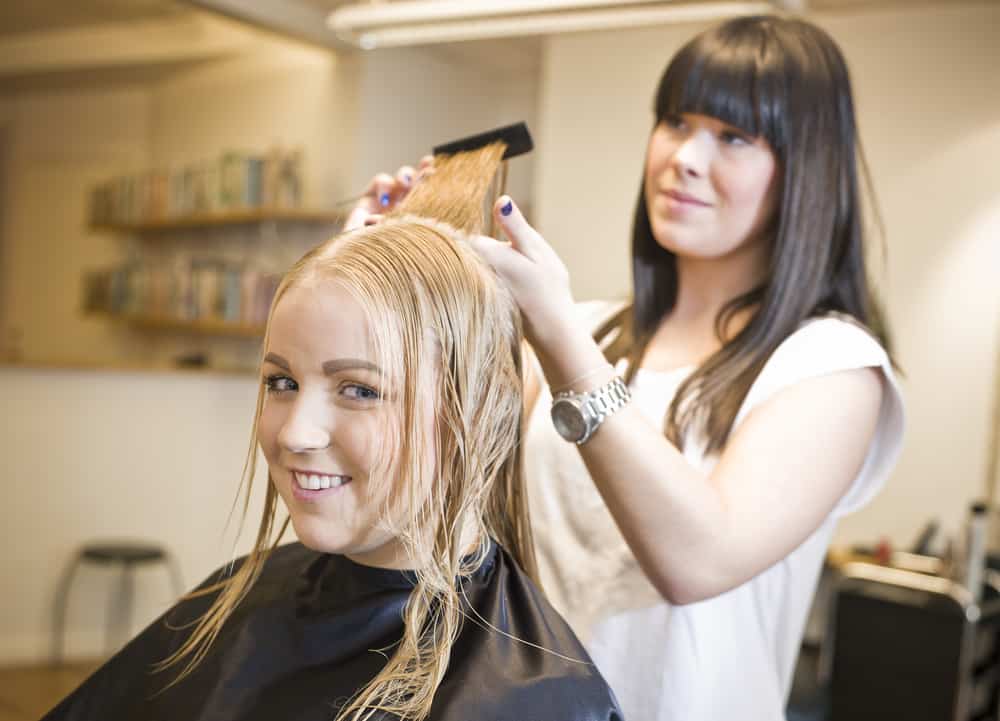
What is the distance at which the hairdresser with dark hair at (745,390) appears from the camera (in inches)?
46.6

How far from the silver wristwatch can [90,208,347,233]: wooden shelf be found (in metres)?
4.36

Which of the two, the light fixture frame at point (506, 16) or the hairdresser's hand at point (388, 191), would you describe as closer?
the hairdresser's hand at point (388, 191)

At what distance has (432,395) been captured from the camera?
37.8 inches

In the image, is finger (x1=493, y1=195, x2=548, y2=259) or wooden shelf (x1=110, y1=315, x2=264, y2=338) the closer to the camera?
finger (x1=493, y1=195, x2=548, y2=259)

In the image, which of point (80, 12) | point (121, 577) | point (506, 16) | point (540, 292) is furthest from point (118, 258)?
point (540, 292)

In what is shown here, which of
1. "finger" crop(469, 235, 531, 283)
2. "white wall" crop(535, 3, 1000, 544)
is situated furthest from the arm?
"white wall" crop(535, 3, 1000, 544)

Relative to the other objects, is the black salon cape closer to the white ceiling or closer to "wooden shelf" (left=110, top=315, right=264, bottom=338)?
"wooden shelf" (left=110, top=315, right=264, bottom=338)

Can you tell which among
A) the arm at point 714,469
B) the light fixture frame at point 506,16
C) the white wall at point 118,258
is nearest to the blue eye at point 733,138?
the arm at point 714,469

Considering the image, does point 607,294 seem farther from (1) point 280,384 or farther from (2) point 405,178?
(1) point 280,384

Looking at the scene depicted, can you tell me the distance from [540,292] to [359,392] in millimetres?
196

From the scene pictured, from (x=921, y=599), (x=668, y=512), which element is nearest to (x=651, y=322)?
(x=668, y=512)

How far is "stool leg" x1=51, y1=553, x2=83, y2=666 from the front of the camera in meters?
4.53

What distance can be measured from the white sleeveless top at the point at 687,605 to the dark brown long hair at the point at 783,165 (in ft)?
0.11

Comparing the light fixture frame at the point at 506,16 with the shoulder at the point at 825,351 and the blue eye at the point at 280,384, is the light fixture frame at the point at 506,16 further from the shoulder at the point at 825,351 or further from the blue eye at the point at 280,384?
the blue eye at the point at 280,384
